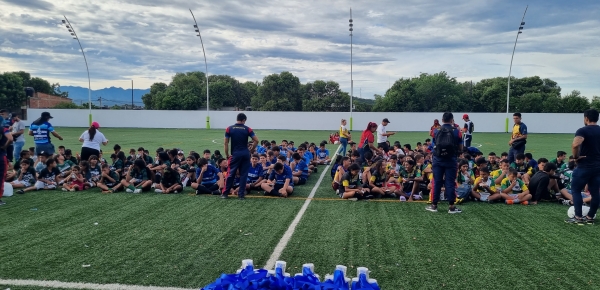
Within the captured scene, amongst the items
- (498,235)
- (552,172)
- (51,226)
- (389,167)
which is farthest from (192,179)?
(552,172)

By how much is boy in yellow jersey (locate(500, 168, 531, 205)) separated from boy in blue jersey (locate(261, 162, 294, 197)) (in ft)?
14.9

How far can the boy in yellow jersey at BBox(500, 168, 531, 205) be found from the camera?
8617 millimetres

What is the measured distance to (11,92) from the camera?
51688mm

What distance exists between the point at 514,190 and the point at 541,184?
68 cm

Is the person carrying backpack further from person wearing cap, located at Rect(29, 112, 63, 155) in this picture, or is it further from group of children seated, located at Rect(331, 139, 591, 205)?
person wearing cap, located at Rect(29, 112, 63, 155)

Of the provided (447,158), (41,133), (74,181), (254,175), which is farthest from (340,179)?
(41,133)

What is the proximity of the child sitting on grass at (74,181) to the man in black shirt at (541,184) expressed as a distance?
10136 millimetres

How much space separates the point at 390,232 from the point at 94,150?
28.2ft

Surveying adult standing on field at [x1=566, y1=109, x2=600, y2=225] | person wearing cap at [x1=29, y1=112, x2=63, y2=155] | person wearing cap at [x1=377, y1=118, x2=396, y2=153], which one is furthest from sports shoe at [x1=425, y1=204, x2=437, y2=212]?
person wearing cap at [x1=29, y1=112, x2=63, y2=155]

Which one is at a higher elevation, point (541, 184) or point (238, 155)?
point (238, 155)

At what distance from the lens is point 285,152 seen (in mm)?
14453

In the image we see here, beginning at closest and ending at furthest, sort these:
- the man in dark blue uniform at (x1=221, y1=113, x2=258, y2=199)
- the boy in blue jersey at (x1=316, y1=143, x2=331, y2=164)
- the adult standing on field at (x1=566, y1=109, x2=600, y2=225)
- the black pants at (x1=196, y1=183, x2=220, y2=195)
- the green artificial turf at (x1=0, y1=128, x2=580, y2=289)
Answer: the green artificial turf at (x1=0, y1=128, x2=580, y2=289)
the adult standing on field at (x1=566, y1=109, x2=600, y2=225)
the man in dark blue uniform at (x1=221, y1=113, x2=258, y2=199)
the black pants at (x1=196, y1=183, x2=220, y2=195)
the boy in blue jersey at (x1=316, y1=143, x2=331, y2=164)

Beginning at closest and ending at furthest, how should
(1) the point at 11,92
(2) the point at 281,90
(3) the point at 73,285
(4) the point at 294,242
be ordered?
(3) the point at 73,285 < (4) the point at 294,242 < (1) the point at 11,92 < (2) the point at 281,90

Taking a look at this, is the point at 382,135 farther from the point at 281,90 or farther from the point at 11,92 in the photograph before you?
the point at 11,92
